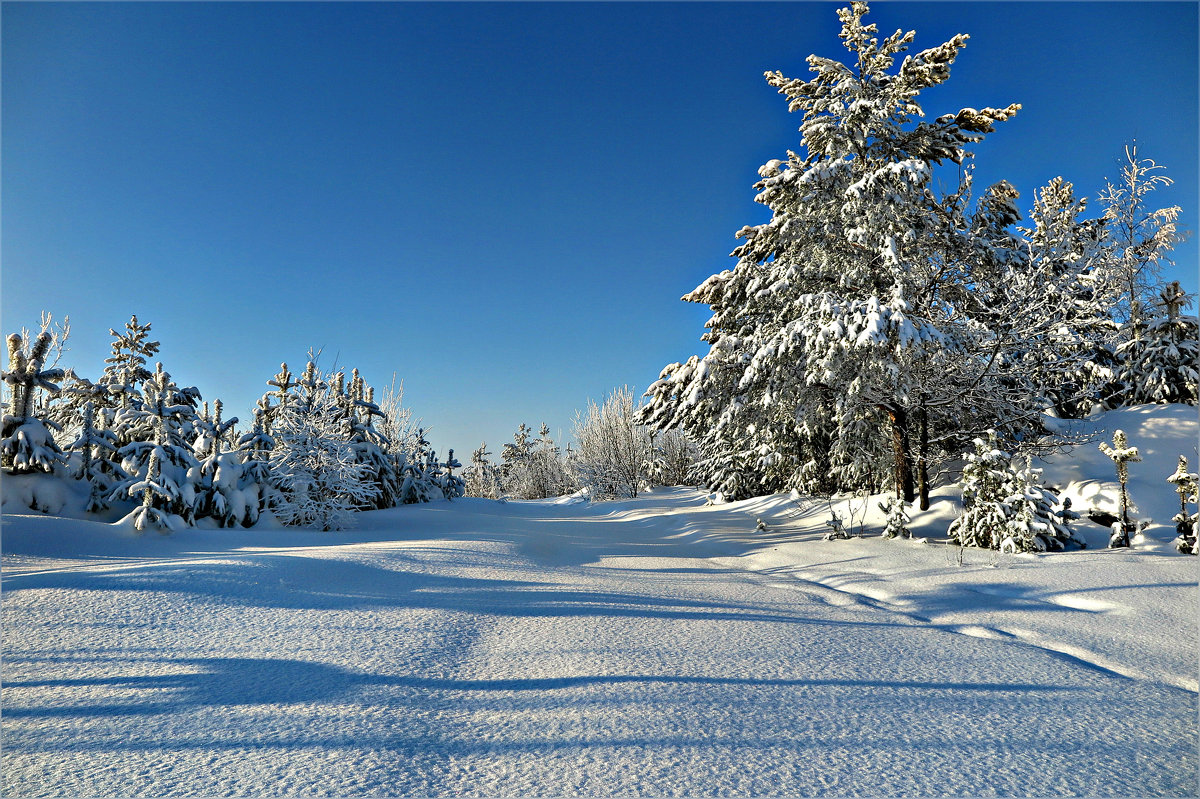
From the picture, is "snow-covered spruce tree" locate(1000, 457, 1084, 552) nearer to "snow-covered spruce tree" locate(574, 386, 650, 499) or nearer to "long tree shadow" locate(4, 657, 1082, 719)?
"long tree shadow" locate(4, 657, 1082, 719)

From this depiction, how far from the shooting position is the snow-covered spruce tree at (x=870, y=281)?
298 inches

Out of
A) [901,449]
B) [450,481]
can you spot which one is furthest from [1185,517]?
[450,481]

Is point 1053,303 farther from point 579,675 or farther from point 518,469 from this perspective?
point 518,469

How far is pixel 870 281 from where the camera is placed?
27.5 ft

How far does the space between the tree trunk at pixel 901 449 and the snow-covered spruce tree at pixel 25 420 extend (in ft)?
37.7

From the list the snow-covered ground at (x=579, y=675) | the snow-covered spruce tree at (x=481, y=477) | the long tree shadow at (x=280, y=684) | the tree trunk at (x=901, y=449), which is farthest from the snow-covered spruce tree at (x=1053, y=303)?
the snow-covered spruce tree at (x=481, y=477)

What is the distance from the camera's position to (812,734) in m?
2.17

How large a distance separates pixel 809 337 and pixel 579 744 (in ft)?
21.5

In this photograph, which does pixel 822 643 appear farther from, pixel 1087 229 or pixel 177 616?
pixel 1087 229

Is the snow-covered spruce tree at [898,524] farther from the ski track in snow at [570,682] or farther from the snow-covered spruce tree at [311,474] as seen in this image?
the snow-covered spruce tree at [311,474]

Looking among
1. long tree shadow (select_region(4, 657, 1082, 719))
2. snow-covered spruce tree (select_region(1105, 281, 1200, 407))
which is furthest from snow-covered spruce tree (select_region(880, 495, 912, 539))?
snow-covered spruce tree (select_region(1105, 281, 1200, 407))

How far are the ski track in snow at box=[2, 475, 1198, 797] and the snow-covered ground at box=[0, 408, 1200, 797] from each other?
0.05 feet

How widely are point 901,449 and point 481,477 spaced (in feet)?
108

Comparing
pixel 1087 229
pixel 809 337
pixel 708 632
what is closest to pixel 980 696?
pixel 708 632
